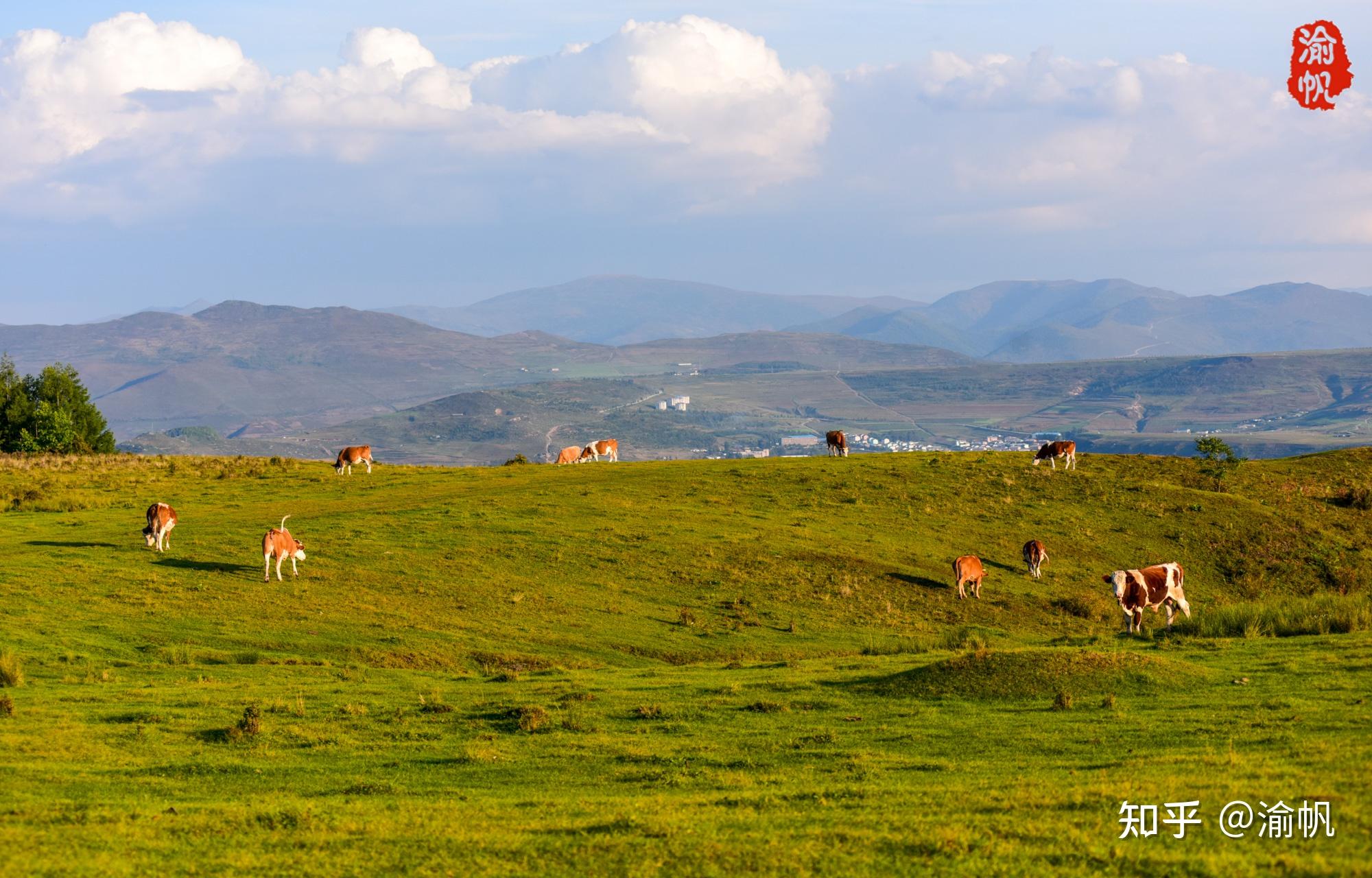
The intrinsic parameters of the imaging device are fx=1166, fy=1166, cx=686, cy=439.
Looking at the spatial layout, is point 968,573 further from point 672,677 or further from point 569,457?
point 569,457

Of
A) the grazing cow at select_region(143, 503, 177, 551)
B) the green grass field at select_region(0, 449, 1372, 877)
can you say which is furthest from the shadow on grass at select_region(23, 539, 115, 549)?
the grazing cow at select_region(143, 503, 177, 551)

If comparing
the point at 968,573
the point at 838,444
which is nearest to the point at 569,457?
the point at 838,444

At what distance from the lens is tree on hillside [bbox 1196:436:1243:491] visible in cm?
5888

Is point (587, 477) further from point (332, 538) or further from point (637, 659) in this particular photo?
point (637, 659)

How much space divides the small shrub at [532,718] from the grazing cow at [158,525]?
21108 mm

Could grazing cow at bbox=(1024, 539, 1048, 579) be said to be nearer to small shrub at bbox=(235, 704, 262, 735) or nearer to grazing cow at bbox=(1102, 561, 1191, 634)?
grazing cow at bbox=(1102, 561, 1191, 634)

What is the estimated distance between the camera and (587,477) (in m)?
56.8

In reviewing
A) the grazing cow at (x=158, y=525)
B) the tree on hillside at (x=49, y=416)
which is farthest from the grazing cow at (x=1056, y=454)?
the tree on hillside at (x=49, y=416)

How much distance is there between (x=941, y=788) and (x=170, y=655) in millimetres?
20210

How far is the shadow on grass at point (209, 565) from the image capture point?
119ft

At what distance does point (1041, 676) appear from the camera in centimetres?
2180

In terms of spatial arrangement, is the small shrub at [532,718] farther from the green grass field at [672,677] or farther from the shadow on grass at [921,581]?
the shadow on grass at [921,581]

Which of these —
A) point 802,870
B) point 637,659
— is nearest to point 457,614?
point 637,659

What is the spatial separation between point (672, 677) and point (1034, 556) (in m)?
21.2
